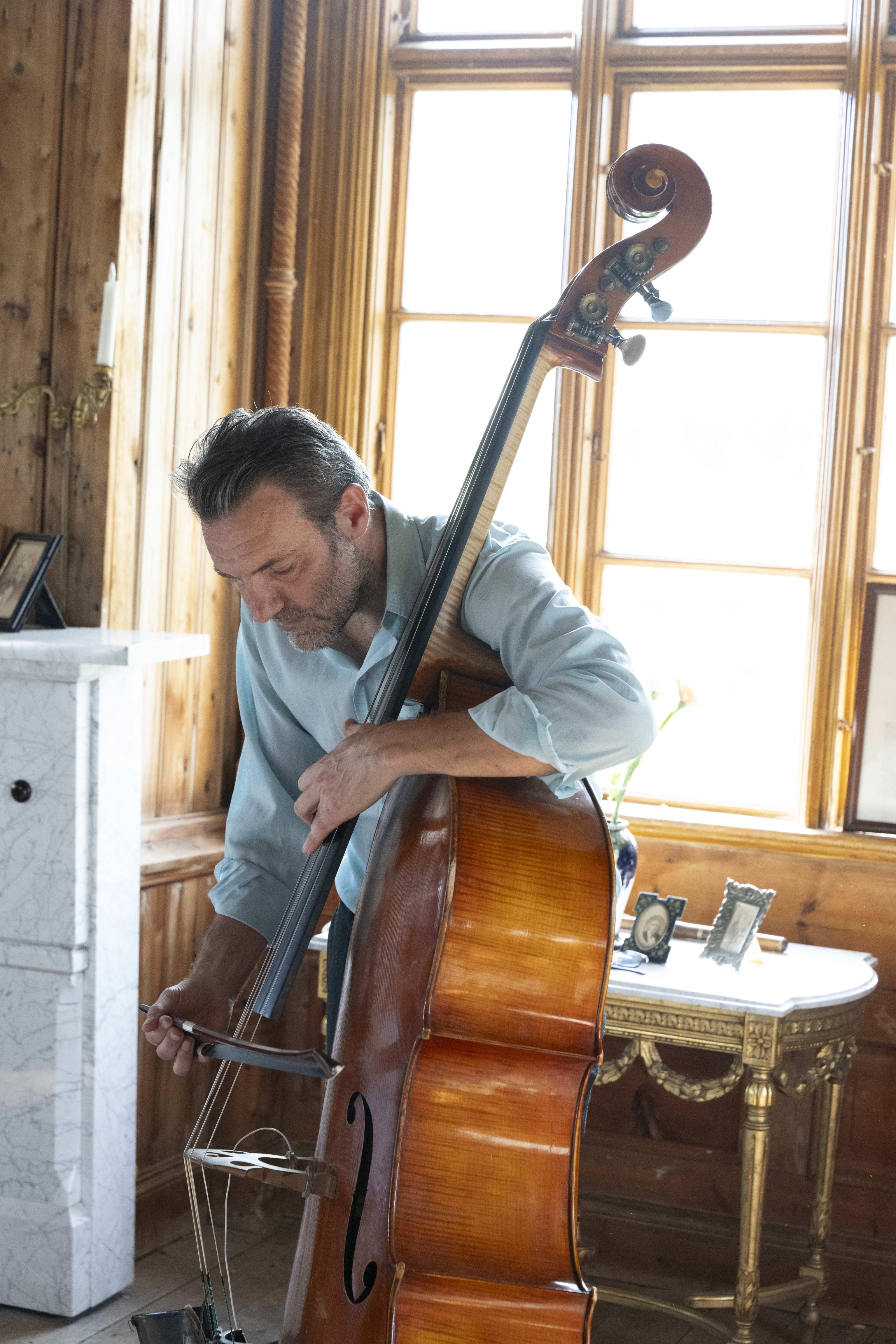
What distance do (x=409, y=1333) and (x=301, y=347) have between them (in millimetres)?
2288

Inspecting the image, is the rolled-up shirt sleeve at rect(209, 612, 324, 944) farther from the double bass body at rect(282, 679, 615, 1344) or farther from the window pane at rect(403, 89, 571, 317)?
the window pane at rect(403, 89, 571, 317)

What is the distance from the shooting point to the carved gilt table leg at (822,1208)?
2432 millimetres

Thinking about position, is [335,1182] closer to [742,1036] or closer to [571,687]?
[571,687]

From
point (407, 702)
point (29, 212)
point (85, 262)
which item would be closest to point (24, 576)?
point (85, 262)

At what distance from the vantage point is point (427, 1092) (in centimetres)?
127

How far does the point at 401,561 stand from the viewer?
1498mm

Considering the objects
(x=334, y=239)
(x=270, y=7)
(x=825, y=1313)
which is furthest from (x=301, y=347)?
(x=825, y=1313)

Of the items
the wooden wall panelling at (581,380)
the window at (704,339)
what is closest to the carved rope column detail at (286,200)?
the window at (704,339)

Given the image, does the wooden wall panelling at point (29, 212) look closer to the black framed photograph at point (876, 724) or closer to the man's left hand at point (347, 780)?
the man's left hand at point (347, 780)

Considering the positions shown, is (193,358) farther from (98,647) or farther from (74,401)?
(98,647)

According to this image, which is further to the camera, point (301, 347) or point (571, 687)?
point (301, 347)

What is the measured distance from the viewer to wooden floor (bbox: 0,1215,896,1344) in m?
2.32

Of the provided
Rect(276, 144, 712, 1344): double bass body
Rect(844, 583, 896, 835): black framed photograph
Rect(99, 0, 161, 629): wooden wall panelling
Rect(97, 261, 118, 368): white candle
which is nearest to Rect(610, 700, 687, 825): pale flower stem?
Rect(844, 583, 896, 835): black framed photograph

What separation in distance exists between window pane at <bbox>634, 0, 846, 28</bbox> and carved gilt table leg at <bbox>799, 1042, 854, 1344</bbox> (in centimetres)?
218
